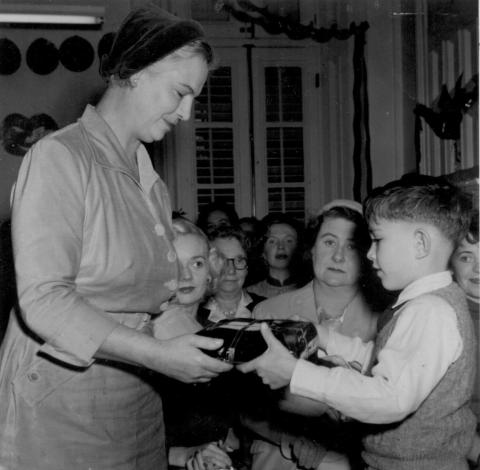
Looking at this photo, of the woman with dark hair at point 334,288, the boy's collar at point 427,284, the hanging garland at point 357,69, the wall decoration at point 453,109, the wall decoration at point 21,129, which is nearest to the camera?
the boy's collar at point 427,284

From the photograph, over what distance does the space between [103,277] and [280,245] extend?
9.26 feet

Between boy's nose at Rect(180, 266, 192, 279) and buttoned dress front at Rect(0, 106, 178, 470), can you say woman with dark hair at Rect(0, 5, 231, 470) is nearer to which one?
buttoned dress front at Rect(0, 106, 178, 470)

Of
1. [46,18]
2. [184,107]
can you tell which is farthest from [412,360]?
[46,18]

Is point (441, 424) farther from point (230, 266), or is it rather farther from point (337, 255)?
point (230, 266)

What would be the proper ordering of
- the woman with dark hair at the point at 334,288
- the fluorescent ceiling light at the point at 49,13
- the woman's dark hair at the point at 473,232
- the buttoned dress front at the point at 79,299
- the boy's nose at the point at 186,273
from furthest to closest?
the fluorescent ceiling light at the point at 49,13 < the woman with dark hair at the point at 334,288 < the boy's nose at the point at 186,273 < the woman's dark hair at the point at 473,232 < the buttoned dress front at the point at 79,299

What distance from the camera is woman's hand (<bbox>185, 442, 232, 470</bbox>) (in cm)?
201

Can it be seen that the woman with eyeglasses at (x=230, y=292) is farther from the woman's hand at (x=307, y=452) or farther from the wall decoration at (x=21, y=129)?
the wall decoration at (x=21, y=129)

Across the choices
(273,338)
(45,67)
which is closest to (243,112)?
(45,67)

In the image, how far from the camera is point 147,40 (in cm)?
143

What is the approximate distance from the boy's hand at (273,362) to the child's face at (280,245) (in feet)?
8.54

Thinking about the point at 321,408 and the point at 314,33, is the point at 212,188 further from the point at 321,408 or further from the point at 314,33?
the point at 321,408

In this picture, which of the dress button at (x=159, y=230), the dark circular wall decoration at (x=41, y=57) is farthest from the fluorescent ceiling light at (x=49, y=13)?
the dress button at (x=159, y=230)

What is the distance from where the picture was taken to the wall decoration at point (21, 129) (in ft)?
21.4

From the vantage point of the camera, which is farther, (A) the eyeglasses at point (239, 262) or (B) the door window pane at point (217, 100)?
(B) the door window pane at point (217, 100)
